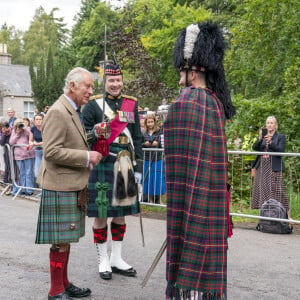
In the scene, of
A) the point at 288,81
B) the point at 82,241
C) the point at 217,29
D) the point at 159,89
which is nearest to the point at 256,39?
the point at 288,81

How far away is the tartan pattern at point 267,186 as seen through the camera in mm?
8375

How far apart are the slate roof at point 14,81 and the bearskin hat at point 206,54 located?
39607 millimetres

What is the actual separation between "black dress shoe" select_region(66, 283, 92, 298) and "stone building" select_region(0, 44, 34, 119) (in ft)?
127

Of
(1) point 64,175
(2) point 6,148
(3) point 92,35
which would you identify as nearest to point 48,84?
(3) point 92,35

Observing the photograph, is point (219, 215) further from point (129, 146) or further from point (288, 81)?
point (288, 81)

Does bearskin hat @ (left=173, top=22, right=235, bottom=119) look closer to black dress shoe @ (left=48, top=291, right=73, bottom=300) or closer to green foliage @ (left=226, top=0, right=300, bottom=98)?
black dress shoe @ (left=48, top=291, right=73, bottom=300)

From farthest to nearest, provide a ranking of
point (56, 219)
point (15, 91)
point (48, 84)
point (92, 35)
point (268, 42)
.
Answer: point (15, 91), point (48, 84), point (92, 35), point (268, 42), point (56, 219)

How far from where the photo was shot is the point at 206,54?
3652 millimetres

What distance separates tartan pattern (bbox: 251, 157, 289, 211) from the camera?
330 inches

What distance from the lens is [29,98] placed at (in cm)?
4362

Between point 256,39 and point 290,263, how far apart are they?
8646mm

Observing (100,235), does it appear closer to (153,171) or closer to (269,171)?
(269,171)

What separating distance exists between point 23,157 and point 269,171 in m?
5.71

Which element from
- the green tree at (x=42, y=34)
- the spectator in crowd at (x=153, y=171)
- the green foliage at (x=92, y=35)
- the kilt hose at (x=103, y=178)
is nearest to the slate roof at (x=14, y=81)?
the green foliage at (x=92, y=35)
